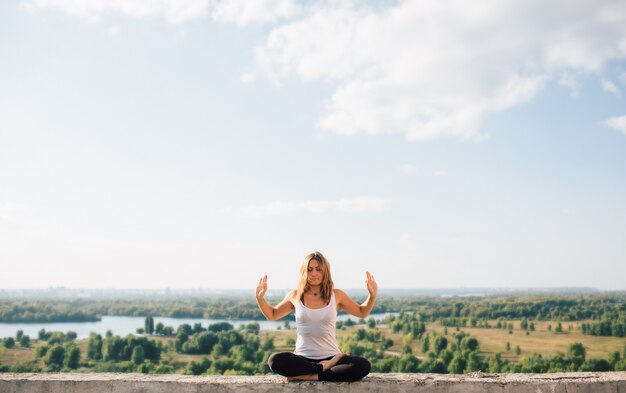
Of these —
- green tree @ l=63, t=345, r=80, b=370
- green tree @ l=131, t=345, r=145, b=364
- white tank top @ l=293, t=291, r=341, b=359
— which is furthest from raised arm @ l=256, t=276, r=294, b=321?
green tree @ l=131, t=345, r=145, b=364

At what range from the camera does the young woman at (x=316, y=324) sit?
3.83 meters

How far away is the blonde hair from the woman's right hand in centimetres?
30

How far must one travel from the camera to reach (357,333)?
9012 centimetres

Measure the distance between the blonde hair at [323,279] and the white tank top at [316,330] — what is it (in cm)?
15

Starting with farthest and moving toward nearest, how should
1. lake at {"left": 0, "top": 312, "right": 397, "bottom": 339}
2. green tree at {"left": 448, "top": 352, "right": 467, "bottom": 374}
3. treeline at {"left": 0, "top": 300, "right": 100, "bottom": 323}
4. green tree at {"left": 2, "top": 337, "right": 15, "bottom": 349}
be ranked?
treeline at {"left": 0, "top": 300, "right": 100, "bottom": 323} < lake at {"left": 0, "top": 312, "right": 397, "bottom": 339} < green tree at {"left": 2, "top": 337, "right": 15, "bottom": 349} < green tree at {"left": 448, "top": 352, "right": 467, "bottom": 374}

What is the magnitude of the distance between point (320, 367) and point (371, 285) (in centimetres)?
97

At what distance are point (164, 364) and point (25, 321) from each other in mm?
84617

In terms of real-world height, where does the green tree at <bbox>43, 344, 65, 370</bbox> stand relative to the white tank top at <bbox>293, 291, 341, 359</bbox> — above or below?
below

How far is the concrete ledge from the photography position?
3738mm

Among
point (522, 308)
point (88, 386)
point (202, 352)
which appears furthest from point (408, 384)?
point (522, 308)

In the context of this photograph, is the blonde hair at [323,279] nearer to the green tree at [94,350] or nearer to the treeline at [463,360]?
the treeline at [463,360]

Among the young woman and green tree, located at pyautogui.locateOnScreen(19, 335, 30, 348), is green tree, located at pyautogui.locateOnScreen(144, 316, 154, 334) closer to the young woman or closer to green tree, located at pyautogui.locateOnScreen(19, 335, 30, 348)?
green tree, located at pyautogui.locateOnScreen(19, 335, 30, 348)

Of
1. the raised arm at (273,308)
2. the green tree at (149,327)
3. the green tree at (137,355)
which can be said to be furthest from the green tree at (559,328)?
the raised arm at (273,308)

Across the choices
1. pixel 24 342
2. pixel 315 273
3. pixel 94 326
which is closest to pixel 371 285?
pixel 315 273
